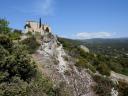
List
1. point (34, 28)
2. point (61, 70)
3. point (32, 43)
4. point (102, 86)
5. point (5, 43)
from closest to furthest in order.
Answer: point (5, 43) < point (61, 70) < point (102, 86) < point (32, 43) < point (34, 28)

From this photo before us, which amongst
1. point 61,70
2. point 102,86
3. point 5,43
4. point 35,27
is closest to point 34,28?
point 35,27

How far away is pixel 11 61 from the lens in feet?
67.6

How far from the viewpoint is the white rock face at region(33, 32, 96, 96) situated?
93.3 ft

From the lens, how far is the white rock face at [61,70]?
93.3 ft

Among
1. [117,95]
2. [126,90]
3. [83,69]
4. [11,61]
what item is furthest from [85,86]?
[11,61]

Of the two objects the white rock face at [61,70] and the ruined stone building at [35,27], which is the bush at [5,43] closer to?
the white rock face at [61,70]

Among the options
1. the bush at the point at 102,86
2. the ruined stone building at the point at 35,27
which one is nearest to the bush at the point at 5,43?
the bush at the point at 102,86

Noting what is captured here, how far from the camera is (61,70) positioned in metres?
30.6

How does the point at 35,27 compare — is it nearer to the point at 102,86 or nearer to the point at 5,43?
the point at 102,86

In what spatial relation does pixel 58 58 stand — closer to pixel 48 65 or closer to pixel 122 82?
pixel 48 65

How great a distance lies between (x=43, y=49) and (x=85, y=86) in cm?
686

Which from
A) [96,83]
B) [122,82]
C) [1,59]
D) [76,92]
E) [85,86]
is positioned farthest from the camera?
[122,82]

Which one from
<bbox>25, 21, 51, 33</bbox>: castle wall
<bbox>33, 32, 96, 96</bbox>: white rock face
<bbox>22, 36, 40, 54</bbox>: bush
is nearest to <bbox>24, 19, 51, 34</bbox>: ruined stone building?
<bbox>25, 21, 51, 33</bbox>: castle wall

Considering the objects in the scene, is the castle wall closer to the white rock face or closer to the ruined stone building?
the ruined stone building
